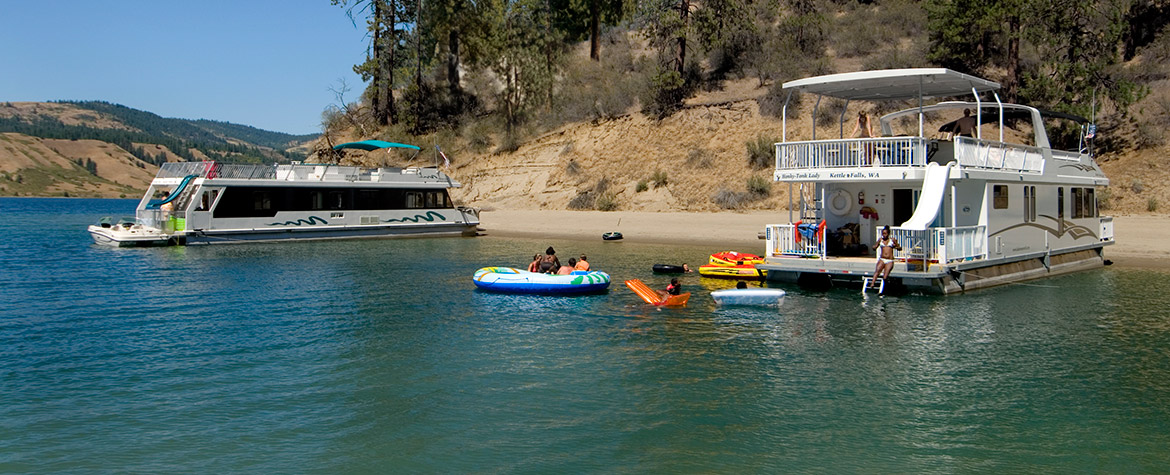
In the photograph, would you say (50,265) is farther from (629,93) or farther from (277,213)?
(629,93)

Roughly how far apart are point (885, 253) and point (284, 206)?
1156 inches

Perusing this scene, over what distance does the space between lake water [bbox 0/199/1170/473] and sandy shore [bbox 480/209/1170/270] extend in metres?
6.22

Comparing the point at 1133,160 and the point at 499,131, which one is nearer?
the point at 1133,160

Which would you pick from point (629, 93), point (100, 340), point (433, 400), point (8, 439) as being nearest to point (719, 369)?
point (433, 400)

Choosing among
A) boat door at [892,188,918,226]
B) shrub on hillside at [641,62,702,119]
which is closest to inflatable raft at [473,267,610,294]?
boat door at [892,188,918,226]

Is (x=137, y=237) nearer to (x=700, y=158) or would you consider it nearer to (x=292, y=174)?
(x=292, y=174)

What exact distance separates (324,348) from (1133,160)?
115 ft

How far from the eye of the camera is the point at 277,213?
40.3 m

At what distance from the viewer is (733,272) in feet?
81.4

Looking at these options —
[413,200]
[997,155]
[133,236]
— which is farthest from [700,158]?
[133,236]

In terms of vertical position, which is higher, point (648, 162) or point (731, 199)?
point (648, 162)

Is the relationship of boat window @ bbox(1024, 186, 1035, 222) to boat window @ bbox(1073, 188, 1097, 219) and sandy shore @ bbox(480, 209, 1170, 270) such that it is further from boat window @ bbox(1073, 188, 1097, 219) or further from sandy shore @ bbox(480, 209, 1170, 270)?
sandy shore @ bbox(480, 209, 1170, 270)

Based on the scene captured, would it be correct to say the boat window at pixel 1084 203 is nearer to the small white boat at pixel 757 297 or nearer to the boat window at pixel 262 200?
the small white boat at pixel 757 297

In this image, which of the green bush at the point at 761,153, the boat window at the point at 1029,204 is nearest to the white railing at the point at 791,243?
the boat window at the point at 1029,204
